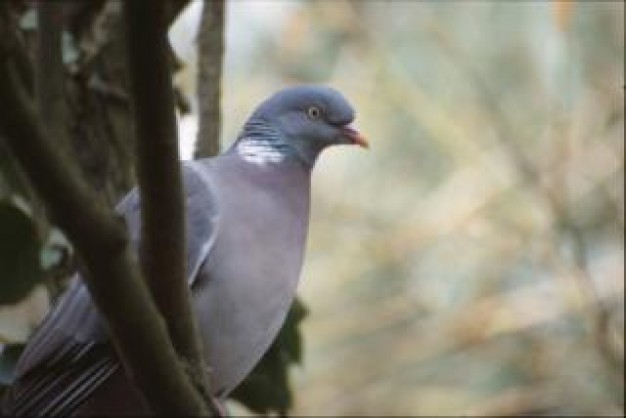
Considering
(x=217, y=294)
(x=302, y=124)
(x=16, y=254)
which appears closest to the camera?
(x=217, y=294)

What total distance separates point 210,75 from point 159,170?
4.14 ft

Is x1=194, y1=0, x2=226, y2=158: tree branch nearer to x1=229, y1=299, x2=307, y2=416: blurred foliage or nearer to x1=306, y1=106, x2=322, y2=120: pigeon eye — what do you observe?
x1=306, y1=106, x2=322, y2=120: pigeon eye

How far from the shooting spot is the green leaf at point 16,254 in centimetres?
234

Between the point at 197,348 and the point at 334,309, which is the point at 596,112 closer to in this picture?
the point at 334,309

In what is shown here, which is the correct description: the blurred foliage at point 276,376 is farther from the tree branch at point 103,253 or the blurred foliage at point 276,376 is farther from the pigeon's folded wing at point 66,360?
the tree branch at point 103,253

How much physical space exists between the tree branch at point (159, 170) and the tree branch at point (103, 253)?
0.11 metres

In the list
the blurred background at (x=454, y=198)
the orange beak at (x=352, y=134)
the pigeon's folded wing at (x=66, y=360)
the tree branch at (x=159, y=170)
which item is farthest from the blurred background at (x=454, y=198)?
the tree branch at (x=159, y=170)

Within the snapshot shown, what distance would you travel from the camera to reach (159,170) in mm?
1623

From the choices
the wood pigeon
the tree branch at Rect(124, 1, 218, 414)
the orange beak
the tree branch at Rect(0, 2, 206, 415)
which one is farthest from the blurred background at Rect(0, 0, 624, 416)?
the tree branch at Rect(0, 2, 206, 415)

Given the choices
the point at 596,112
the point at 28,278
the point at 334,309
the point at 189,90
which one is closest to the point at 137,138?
the point at 28,278

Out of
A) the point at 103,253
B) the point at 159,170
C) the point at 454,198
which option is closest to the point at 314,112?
the point at 159,170

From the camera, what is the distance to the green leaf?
2336 mm

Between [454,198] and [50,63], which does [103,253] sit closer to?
[50,63]

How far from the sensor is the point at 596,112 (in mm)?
4281
